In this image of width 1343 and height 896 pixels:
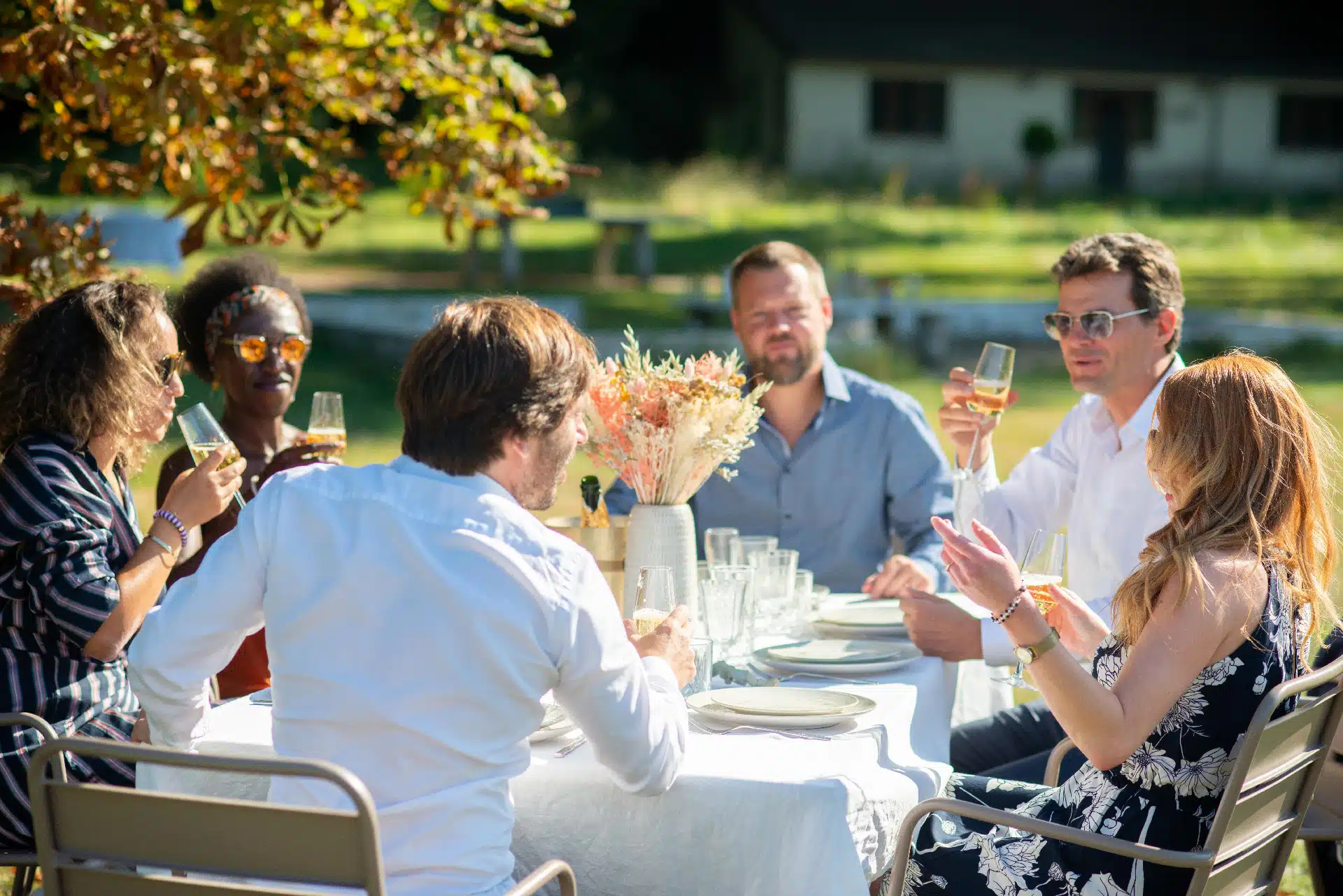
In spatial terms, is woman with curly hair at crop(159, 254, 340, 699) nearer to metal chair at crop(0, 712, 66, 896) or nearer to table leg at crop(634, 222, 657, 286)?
metal chair at crop(0, 712, 66, 896)

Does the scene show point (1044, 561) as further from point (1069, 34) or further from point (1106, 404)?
point (1069, 34)

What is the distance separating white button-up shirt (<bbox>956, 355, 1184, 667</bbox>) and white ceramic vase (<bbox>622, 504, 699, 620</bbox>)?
86cm

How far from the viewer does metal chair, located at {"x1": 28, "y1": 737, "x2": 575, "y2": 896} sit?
1.99m

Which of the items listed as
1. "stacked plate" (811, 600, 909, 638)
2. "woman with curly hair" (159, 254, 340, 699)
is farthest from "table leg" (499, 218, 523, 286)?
"stacked plate" (811, 600, 909, 638)

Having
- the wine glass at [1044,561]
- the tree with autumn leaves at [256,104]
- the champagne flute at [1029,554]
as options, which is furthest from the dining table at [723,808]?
the tree with autumn leaves at [256,104]

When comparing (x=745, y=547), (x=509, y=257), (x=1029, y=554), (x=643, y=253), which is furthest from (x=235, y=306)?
(x=643, y=253)

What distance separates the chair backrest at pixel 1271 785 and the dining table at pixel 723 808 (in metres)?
0.53

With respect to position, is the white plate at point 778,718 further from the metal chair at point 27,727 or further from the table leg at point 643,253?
the table leg at point 643,253

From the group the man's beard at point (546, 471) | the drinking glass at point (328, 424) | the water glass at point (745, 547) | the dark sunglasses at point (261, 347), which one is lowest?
the water glass at point (745, 547)

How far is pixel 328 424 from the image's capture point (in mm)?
3883

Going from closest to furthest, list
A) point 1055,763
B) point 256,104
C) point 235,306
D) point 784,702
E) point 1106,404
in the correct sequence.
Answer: point 784,702
point 1055,763
point 1106,404
point 235,306
point 256,104

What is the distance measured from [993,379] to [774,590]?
0.81m

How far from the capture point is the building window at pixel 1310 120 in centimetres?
3638

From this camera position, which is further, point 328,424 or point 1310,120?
point 1310,120
